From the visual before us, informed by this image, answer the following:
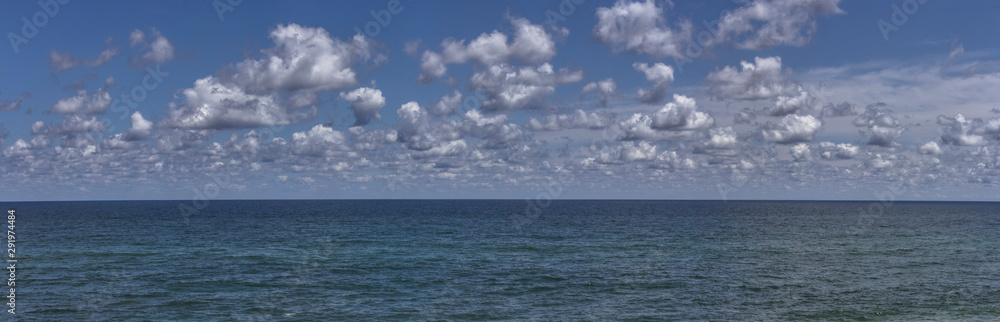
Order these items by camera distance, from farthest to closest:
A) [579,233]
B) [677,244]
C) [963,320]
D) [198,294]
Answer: [579,233], [677,244], [198,294], [963,320]

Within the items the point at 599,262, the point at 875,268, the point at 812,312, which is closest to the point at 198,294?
the point at 599,262

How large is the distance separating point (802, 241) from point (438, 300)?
71.5 m

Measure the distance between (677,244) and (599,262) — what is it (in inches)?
1049

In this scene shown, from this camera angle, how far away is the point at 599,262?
70.3 meters

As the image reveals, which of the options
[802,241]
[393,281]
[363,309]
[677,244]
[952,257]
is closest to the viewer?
[363,309]

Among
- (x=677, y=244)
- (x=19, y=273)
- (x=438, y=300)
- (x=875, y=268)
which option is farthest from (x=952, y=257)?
(x=19, y=273)

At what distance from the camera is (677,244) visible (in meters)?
92.8

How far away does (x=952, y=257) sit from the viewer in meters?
77.4

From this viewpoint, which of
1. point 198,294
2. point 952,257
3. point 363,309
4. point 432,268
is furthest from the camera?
point 952,257

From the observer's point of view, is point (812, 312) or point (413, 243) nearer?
point (812, 312)

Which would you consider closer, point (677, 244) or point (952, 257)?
point (952, 257)

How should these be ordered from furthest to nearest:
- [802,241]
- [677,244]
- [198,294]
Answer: [802,241] → [677,244] → [198,294]

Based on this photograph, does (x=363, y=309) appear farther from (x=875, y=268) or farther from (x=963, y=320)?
(x=875, y=268)

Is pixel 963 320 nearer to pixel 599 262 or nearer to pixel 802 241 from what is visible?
pixel 599 262
